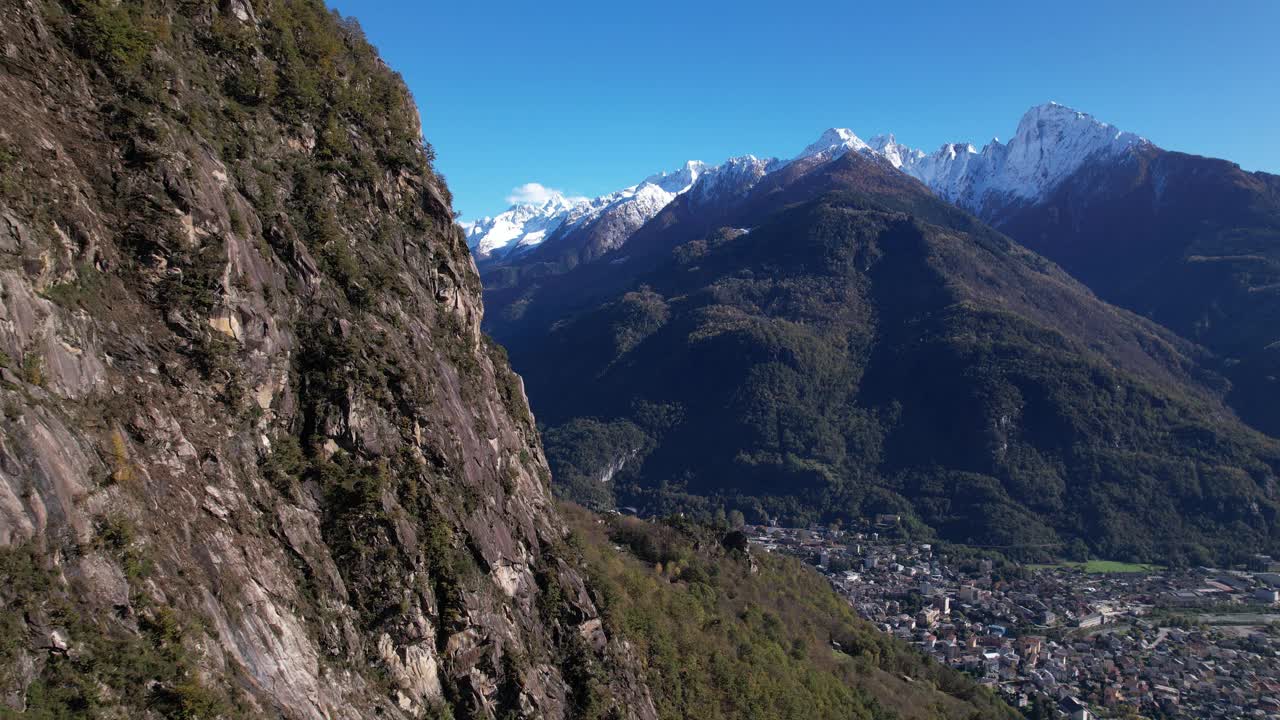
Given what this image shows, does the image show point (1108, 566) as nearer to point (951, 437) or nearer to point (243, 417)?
point (951, 437)

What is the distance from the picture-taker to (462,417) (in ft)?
98.1

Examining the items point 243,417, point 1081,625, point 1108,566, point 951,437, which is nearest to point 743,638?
point 243,417

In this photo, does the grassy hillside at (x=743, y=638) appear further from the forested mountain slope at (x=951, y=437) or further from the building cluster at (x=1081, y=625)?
the forested mountain slope at (x=951, y=437)

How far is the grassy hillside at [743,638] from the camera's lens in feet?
137

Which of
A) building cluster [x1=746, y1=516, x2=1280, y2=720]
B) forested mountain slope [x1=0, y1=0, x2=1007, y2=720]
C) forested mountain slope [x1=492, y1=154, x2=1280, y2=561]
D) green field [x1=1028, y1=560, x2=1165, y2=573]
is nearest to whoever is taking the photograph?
forested mountain slope [x1=0, y1=0, x2=1007, y2=720]

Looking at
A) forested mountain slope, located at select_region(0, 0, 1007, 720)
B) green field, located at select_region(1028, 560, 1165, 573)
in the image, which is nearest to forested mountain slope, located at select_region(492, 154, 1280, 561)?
green field, located at select_region(1028, 560, 1165, 573)

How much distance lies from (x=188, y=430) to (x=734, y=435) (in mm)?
161749

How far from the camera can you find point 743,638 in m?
50.7

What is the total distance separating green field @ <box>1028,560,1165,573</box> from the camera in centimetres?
12519

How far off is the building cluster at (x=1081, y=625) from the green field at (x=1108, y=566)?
194cm

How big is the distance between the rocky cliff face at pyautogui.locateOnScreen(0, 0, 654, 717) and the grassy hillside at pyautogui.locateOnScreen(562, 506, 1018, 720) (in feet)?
36.2

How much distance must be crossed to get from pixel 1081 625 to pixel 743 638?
222 feet

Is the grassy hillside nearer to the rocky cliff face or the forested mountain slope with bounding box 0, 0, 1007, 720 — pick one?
the forested mountain slope with bounding box 0, 0, 1007, 720

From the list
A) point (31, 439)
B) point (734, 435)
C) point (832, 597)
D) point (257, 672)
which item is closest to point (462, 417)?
point (257, 672)
